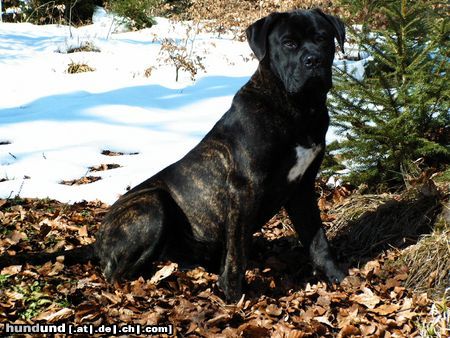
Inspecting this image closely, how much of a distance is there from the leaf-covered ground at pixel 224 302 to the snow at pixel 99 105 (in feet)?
5.88

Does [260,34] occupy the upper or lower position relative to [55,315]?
upper

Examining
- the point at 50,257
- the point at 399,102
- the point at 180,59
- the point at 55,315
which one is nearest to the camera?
the point at 55,315

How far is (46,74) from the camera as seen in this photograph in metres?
10.7

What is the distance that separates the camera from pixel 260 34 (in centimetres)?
405

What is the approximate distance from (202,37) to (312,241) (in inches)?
385

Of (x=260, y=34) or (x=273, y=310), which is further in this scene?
(x=260, y=34)

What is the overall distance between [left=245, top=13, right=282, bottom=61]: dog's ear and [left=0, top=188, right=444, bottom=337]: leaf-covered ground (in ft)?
5.23

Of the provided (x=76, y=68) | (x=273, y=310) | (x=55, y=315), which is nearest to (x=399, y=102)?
(x=273, y=310)

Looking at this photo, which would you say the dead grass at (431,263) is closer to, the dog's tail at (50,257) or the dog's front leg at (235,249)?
the dog's front leg at (235,249)

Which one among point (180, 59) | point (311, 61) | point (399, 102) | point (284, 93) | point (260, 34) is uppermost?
point (260, 34)

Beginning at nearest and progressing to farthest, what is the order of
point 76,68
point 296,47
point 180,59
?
point 296,47 < point 180,59 < point 76,68

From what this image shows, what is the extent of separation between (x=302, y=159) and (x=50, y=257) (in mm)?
1890

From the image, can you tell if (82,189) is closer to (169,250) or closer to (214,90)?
(169,250)

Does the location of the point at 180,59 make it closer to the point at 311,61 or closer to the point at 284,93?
the point at 284,93
